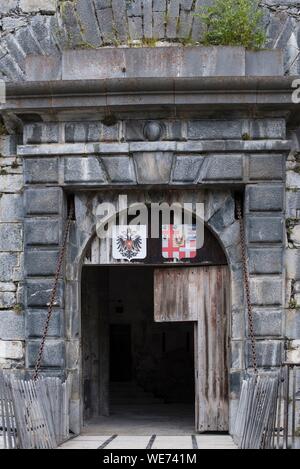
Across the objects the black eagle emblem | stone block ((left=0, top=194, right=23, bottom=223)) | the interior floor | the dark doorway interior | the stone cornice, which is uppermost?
the stone cornice

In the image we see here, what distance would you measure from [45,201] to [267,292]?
2.50 m

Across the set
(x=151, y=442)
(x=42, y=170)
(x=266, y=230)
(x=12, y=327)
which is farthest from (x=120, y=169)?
(x=151, y=442)

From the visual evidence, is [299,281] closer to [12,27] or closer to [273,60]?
[273,60]

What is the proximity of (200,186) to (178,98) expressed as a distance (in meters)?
0.95

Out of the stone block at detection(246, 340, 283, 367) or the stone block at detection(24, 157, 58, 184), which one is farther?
the stone block at detection(24, 157, 58, 184)

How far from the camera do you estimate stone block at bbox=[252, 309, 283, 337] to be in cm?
941

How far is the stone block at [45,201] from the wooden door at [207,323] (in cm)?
147

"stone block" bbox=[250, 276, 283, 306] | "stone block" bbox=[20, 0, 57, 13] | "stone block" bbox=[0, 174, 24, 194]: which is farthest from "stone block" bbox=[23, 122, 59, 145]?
"stone block" bbox=[250, 276, 283, 306]

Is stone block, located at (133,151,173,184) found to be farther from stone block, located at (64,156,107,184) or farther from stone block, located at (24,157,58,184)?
stone block, located at (24,157,58,184)

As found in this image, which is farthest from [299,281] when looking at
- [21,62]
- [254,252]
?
[21,62]

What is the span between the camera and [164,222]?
9914 mm

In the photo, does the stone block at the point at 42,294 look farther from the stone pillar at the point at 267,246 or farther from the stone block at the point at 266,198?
the stone block at the point at 266,198

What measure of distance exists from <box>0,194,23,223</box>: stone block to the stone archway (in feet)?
2.08

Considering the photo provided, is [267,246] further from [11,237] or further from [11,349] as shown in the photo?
[11,349]
